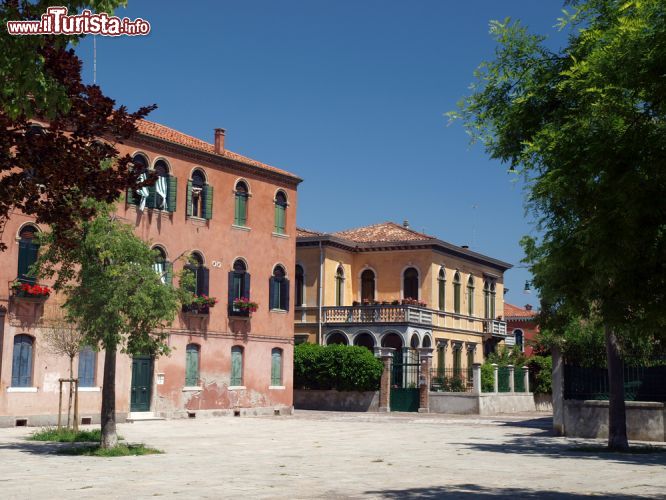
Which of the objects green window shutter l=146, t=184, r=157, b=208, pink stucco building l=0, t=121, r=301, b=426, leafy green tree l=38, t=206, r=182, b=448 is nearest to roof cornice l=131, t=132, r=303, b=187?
pink stucco building l=0, t=121, r=301, b=426

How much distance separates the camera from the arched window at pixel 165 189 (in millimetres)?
31047

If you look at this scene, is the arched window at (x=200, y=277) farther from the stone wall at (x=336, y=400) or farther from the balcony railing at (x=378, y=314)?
the balcony railing at (x=378, y=314)

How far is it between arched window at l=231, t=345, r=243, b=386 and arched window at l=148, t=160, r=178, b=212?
6229 millimetres

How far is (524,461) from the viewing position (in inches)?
666

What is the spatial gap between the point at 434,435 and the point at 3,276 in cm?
1301

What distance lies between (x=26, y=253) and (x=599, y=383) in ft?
54.3

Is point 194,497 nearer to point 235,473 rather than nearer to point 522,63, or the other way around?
point 235,473

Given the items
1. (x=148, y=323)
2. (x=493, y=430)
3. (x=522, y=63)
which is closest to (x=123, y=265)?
(x=148, y=323)

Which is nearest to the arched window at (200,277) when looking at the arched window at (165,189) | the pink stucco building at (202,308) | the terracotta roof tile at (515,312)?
the pink stucco building at (202,308)

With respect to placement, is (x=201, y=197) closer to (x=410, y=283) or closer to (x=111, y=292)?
(x=111, y=292)

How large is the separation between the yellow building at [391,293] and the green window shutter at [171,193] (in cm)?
1390

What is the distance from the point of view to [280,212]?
120 ft

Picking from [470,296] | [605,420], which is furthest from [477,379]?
[605,420]

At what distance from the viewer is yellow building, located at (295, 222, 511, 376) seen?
44188mm
